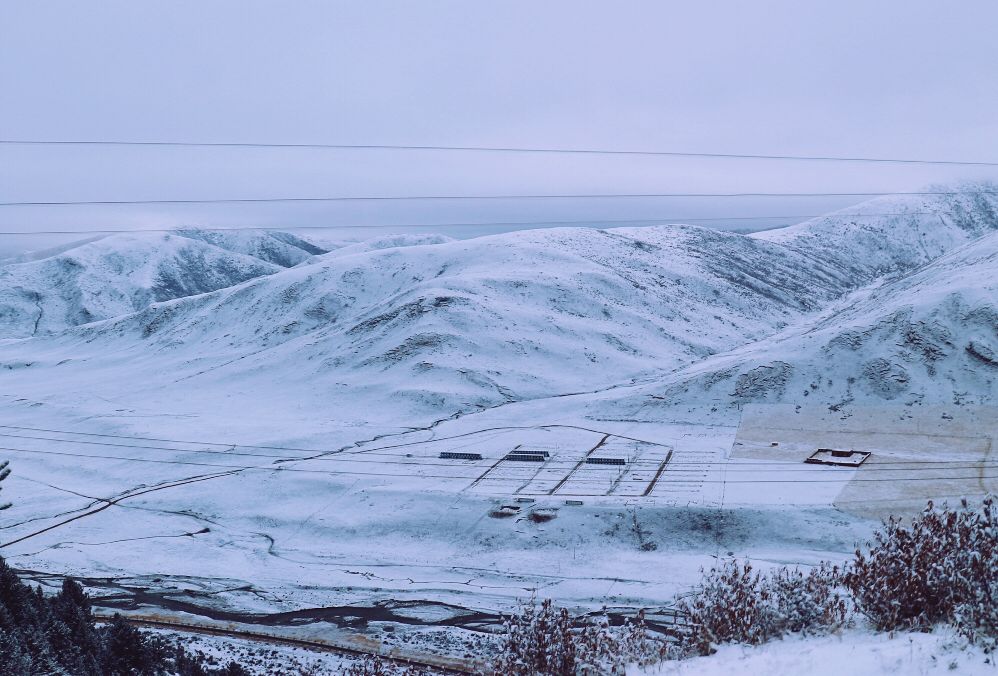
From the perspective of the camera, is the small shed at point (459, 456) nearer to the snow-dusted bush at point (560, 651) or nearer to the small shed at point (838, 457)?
the small shed at point (838, 457)

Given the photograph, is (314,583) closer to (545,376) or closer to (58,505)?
(58,505)

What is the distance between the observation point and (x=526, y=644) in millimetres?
10320

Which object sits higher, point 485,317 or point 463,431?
point 485,317

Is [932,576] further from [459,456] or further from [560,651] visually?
[459,456]

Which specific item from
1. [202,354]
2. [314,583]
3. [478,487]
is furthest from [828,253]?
[314,583]

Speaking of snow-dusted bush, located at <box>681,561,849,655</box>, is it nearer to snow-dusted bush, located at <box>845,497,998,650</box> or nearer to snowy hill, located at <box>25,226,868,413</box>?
snow-dusted bush, located at <box>845,497,998,650</box>

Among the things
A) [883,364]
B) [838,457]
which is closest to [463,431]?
[838,457]

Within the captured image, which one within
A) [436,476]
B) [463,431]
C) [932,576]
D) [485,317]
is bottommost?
[463,431]

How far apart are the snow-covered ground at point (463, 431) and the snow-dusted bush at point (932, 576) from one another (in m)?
13.8

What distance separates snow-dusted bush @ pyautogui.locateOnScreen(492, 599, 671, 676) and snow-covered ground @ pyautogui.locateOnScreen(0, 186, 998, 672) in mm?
12445

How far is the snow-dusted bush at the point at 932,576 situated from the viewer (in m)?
9.05

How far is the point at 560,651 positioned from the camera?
10.1 meters

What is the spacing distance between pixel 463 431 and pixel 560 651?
1454 inches

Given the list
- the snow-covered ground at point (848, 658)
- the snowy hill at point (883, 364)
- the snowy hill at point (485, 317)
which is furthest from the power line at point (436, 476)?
the snow-covered ground at point (848, 658)
